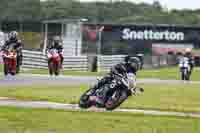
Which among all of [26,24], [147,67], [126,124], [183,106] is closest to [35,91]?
[183,106]

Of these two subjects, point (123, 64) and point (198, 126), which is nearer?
point (198, 126)

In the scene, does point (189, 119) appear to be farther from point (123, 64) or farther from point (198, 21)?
point (198, 21)

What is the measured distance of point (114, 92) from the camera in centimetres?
1514

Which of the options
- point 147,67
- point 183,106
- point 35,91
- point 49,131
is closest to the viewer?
point 49,131

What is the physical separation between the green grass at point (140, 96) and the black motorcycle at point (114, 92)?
149 centimetres

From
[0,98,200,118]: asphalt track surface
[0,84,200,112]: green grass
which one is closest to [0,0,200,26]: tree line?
[0,84,200,112]: green grass

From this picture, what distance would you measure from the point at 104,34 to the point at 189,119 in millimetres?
53950

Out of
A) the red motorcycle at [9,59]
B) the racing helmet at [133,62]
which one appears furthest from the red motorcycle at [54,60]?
the racing helmet at [133,62]

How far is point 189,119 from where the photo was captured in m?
14.4

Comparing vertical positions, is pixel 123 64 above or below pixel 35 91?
above

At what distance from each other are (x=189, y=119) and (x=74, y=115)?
2327 mm

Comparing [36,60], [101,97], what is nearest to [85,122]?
[101,97]

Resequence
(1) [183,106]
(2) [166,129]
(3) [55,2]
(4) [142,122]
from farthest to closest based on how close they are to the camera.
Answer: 1. (3) [55,2]
2. (1) [183,106]
3. (4) [142,122]
4. (2) [166,129]

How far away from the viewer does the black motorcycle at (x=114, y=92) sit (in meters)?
15.0
